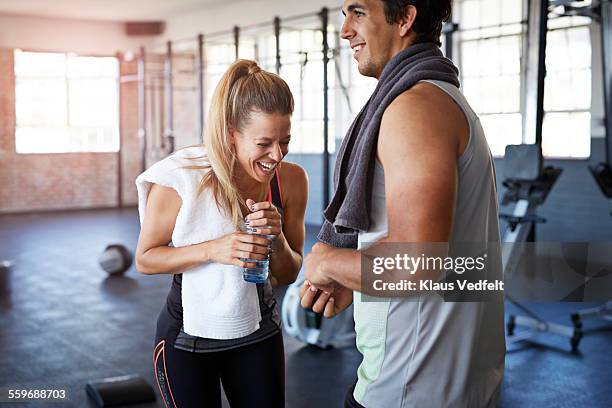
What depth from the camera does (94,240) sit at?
29.7 feet

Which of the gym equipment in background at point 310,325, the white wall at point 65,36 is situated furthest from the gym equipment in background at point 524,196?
the white wall at point 65,36

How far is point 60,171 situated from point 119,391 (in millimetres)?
9714

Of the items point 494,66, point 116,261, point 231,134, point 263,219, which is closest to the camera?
point 263,219

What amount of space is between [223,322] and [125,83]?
1180 cm

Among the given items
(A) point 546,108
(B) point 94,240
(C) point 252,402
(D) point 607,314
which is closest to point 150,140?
(B) point 94,240

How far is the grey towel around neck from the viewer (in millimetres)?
1115

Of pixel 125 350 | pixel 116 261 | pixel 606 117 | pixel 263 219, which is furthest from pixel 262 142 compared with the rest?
pixel 116 261

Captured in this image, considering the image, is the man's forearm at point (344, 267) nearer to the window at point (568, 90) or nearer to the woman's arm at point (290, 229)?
the woman's arm at point (290, 229)

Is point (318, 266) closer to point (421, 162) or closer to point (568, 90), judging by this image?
point (421, 162)

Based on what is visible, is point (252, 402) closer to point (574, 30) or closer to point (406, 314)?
point (406, 314)

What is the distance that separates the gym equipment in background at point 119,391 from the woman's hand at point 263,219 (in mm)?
2204

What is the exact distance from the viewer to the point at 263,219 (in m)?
1.53

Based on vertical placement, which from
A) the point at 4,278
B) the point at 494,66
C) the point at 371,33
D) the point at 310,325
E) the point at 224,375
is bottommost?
the point at 310,325

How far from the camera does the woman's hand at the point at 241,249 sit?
1.53m
